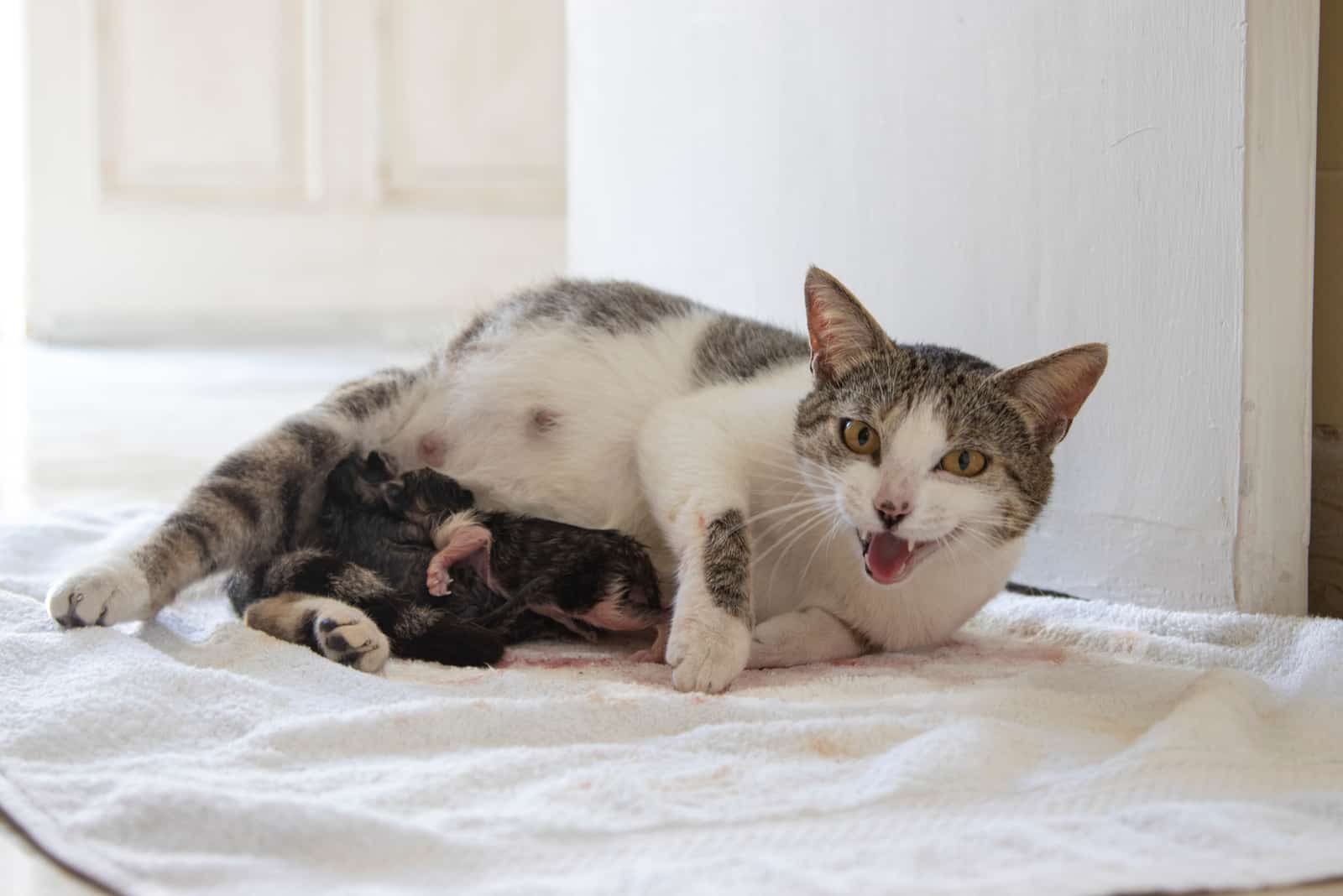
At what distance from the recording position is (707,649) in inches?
68.6

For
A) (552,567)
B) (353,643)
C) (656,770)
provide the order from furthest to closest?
1. (552,567)
2. (353,643)
3. (656,770)

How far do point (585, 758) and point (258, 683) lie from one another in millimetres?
458

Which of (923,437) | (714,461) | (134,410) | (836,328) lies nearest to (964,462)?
(923,437)

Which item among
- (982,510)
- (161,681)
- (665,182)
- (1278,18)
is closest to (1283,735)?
(982,510)

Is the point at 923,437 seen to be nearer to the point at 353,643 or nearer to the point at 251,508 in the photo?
the point at 353,643

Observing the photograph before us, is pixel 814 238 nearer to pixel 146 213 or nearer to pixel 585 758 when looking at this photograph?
pixel 585 758

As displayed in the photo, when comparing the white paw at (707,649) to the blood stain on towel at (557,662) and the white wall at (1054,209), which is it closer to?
the blood stain on towel at (557,662)

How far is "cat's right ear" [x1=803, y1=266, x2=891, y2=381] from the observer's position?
1882mm

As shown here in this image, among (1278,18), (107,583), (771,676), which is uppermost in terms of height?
(1278,18)

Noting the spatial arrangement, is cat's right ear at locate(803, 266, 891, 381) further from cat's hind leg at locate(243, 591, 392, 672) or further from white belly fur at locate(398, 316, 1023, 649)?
cat's hind leg at locate(243, 591, 392, 672)

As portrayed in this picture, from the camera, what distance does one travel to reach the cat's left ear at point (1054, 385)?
5.77ft

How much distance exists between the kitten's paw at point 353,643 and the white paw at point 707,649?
1.29 feet

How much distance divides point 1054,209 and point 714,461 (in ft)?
2.49

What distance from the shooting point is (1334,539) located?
7.00 feet
